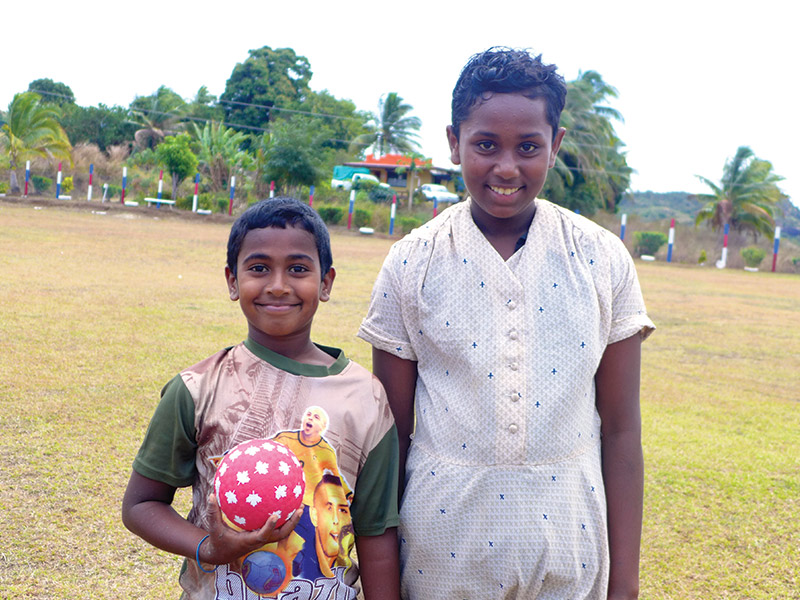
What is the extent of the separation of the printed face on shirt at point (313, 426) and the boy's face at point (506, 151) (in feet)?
1.88

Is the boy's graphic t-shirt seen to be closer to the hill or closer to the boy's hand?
the boy's hand

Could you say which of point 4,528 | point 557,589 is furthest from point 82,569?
point 557,589

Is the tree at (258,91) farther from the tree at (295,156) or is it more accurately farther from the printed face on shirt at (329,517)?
the printed face on shirt at (329,517)

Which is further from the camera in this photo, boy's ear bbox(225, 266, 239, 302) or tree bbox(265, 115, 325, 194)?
tree bbox(265, 115, 325, 194)

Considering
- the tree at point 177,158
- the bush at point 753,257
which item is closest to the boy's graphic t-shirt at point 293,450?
the tree at point 177,158

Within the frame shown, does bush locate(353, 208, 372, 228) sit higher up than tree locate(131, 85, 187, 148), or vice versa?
tree locate(131, 85, 187, 148)

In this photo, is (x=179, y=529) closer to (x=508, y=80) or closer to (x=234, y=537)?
(x=234, y=537)

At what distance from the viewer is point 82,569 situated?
9.84ft

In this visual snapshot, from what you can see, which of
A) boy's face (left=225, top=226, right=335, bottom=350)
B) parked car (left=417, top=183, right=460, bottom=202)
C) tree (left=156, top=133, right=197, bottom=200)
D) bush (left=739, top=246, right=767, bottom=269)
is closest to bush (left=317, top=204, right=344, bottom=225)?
tree (left=156, top=133, right=197, bottom=200)

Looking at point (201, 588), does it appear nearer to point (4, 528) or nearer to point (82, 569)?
point (82, 569)

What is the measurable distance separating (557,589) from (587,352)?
1.59 ft

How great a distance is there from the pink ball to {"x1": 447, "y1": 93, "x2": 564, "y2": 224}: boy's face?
0.70m

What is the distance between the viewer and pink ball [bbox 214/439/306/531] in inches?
59.3

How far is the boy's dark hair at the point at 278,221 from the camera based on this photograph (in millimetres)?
1837
